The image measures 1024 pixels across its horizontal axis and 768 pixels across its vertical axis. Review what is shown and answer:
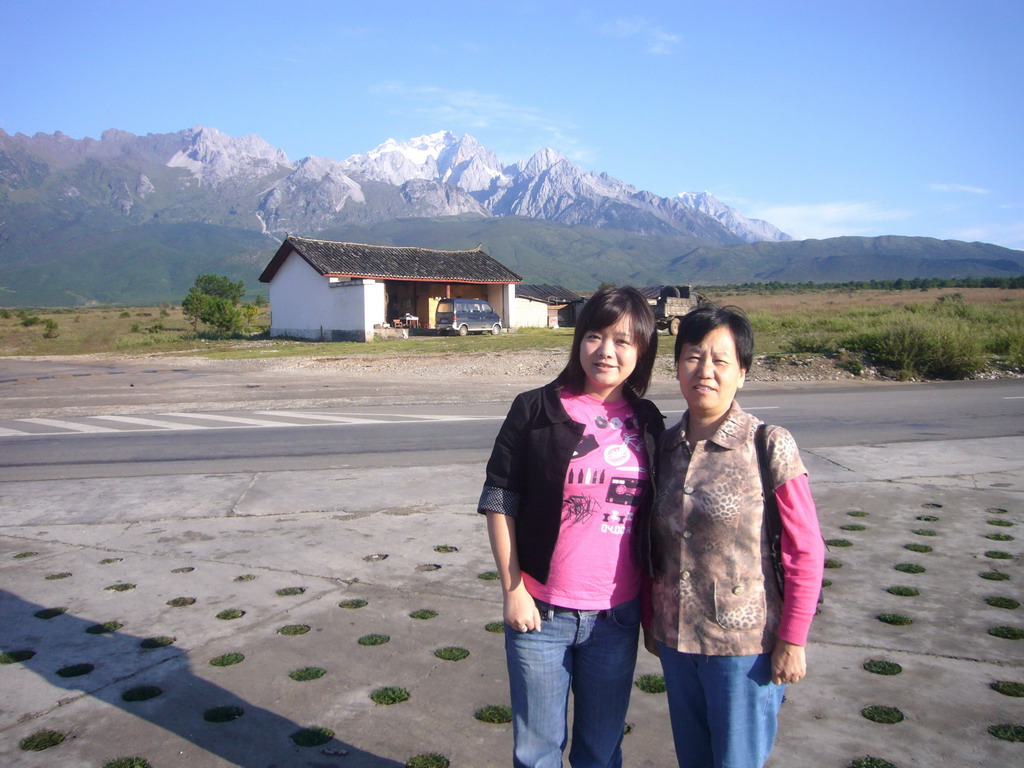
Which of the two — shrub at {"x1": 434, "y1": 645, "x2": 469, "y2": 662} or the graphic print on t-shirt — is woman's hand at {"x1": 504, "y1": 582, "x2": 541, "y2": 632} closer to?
the graphic print on t-shirt

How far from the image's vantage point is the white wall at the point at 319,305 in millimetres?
35562

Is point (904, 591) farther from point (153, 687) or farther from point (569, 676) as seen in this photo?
point (153, 687)

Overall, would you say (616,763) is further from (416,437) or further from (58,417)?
(58,417)

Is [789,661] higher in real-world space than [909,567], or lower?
higher

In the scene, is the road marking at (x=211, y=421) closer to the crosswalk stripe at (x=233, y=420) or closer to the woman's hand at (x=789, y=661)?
the crosswalk stripe at (x=233, y=420)

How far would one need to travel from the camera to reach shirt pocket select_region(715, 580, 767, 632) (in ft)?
7.25

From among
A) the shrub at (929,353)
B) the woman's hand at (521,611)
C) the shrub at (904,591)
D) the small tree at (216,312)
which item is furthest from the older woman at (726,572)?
the small tree at (216,312)

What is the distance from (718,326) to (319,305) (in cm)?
3718

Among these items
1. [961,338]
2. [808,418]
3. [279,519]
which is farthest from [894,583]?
[961,338]

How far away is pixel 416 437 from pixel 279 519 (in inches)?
178

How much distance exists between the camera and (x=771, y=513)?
2.21 meters

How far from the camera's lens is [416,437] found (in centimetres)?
1107

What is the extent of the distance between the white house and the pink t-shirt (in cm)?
3366

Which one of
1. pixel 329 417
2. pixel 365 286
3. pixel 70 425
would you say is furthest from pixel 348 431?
pixel 365 286
